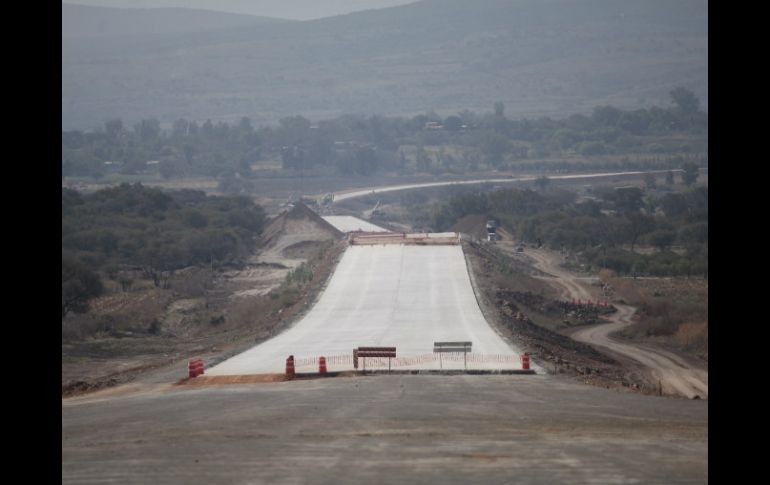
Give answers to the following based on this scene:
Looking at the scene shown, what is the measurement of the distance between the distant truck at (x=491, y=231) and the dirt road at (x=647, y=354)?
84.1 ft

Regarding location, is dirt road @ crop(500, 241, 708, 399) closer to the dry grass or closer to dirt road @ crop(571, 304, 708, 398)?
dirt road @ crop(571, 304, 708, 398)

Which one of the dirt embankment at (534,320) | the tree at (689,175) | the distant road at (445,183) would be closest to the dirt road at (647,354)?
the dirt embankment at (534,320)

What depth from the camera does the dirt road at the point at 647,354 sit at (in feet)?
116

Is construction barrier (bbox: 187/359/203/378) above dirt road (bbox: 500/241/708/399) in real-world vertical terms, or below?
above

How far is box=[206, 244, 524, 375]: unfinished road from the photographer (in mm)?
33031

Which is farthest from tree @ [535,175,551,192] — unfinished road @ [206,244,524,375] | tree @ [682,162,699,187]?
unfinished road @ [206,244,524,375]

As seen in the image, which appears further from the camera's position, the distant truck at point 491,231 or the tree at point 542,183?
the tree at point 542,183

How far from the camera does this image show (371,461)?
54.2 feet

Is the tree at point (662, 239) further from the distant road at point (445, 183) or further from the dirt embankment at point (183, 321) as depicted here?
the distant road at point (445, 183)

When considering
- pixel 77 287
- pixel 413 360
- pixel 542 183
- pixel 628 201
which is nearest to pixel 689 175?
pixel 542 183

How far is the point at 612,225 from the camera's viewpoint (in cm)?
9981
